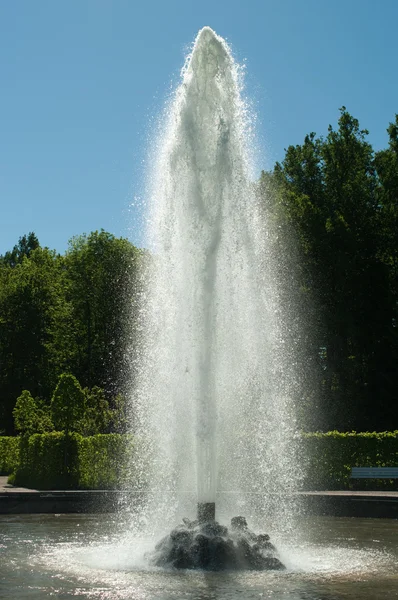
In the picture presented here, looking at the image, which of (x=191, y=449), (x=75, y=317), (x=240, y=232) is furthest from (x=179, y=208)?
(x=75, y=317)

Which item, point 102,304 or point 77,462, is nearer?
point 77,462

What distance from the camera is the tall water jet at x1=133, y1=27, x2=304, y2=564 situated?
46.6 ft

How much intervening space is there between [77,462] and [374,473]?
366 inches

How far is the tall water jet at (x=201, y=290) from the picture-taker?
46.6 feet

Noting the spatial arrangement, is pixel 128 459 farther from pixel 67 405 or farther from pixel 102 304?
pixel 102 304

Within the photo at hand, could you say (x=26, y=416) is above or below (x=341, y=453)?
above

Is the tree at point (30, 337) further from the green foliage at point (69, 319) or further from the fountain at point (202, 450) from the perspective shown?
the fountain at point (202, 450)

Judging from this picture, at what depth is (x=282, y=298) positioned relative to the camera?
1622 inches

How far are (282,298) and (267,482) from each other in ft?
70.5

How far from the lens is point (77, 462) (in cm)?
2597

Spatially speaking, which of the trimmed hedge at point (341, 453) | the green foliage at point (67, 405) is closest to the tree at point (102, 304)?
the green foliage at point (67, 405)

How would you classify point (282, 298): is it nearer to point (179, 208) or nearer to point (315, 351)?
point (315, 351)

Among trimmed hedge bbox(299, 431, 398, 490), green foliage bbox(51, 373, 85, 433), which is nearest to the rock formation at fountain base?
trimmed hedge bbox(299, 431, 398, 490)

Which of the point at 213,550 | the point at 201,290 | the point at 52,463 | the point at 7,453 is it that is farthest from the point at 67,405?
the point at 213,550
